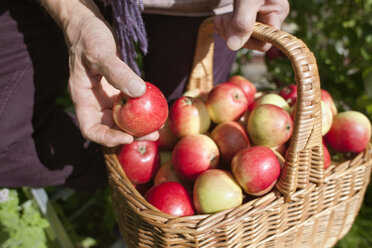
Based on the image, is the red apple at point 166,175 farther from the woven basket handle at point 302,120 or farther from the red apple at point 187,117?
the woven basket handle at point 302,120

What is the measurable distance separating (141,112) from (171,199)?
0.34m

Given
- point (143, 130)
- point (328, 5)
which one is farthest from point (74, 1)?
point (328, 5)

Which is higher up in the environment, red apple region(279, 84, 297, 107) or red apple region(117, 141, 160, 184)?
red apple region(279, 84, 297, 107)

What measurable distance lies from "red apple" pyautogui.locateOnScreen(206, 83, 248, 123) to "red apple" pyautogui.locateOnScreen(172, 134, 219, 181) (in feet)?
0.67

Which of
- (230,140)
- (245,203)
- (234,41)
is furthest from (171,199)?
(234,41)

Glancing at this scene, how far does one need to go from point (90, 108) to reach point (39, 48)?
0.44 meters

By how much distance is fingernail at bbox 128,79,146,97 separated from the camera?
0.92m

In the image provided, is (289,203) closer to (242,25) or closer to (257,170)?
(257,170)

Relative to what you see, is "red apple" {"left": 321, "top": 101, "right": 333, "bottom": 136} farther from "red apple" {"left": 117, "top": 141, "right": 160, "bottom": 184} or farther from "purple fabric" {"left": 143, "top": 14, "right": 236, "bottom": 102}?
"red apple" {"left": 117, "top": 141, "right": 160, "bottom": 184}

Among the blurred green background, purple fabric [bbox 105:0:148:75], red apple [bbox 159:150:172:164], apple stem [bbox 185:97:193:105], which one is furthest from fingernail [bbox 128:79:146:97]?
the blurred green background

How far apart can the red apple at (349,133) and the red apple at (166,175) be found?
0.77m

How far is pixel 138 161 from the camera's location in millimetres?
1266

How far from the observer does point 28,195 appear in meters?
1.49

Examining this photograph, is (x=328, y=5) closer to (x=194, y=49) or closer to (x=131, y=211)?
(x=194, y=49)
